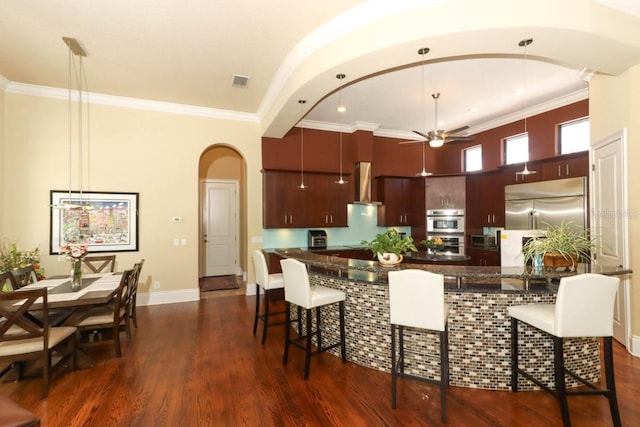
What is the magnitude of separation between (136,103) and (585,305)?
244 inches

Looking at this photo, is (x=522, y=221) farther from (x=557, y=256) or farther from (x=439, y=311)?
(x=439, y=311)

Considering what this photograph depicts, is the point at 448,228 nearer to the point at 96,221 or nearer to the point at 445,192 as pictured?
the point at 445,192

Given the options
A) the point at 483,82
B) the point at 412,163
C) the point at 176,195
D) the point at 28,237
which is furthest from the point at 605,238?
the point at 28,237

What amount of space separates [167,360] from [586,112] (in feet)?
21.8

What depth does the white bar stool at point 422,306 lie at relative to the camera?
7.10 feet

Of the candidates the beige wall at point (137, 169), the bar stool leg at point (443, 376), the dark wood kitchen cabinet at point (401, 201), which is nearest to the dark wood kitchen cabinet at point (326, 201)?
the dark wood kitchen cabinet at point (401, 201)

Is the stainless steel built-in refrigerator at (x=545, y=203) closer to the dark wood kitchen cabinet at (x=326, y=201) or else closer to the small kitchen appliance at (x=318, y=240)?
the dark wood kitchen cabinet at (x=326, y=201)

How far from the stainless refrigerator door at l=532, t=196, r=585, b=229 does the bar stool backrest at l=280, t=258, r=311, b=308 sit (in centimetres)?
348

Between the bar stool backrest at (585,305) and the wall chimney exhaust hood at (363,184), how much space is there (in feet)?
14.2

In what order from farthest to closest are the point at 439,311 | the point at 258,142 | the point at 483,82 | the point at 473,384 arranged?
the point at 258,142
the point at 483,82
the point at 473,384
the point at 439,311

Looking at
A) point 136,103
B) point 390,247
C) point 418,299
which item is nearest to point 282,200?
point 136,103

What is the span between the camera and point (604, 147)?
11.8ft

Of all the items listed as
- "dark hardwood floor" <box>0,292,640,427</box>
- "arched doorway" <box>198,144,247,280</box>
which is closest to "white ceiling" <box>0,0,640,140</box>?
"arched doorway" <box>198,144,247,280</box>

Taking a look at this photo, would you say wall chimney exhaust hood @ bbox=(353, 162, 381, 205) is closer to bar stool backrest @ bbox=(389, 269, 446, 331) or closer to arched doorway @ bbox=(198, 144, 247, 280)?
arched doorway @ bbox=(198, 144, 247, 280)
